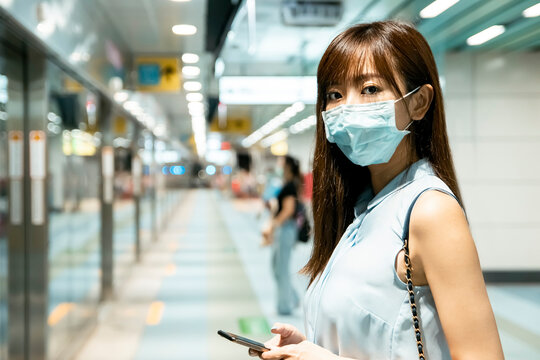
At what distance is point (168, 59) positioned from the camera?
9797 millimetres

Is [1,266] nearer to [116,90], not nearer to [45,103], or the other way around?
[45,103]

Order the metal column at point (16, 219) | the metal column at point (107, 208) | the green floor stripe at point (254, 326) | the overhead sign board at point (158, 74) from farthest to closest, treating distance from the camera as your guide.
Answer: the overhead sign board at point (158, 74)
the metal column at point (107, 208)
the green floor stripe at point (254, 326)
the metal column at point (16, 219)

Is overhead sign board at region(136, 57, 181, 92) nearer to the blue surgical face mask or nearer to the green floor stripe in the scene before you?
the green floor stripe

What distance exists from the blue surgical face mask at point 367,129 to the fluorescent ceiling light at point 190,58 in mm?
8694

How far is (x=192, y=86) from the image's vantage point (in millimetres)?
12281

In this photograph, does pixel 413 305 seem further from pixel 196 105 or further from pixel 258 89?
pixel 196 105

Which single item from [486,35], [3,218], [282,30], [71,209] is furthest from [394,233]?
[282,30]

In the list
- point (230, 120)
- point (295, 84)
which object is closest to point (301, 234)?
point (295, 84)

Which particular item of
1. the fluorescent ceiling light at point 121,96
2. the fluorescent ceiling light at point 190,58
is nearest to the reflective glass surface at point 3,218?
the fluorescent ceiling light at point 121,96

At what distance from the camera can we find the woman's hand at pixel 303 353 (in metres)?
1.21

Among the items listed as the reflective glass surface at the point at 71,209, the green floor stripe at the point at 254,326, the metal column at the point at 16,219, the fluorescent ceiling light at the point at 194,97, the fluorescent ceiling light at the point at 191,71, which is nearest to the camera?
the metal column at the point at 16,219

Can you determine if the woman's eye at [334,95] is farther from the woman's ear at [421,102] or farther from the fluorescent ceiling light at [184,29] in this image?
the fluorescent ceiling light at [184,29]

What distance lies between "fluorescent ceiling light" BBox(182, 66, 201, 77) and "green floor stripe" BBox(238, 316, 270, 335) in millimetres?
5653

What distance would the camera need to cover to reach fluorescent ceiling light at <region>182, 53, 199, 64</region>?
383 inches
